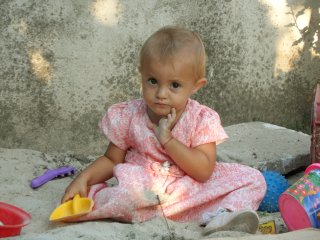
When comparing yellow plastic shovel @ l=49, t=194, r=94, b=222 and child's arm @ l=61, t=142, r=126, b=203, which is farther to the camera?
child's arm @ l=61, t=142, r=126, b=203

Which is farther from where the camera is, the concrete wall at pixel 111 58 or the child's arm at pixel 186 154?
the concrete wall at pixel 111 58

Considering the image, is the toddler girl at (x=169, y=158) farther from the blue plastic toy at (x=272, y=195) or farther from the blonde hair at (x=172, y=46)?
the blue plastic toy at (x=272, y=195)

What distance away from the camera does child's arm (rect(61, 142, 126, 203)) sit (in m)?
1.74

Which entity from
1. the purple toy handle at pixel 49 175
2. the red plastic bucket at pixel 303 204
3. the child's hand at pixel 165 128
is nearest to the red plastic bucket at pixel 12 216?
the purple toy handle at pixel 49 175

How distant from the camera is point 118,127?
6.11 feet

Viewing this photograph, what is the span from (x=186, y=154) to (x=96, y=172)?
54 cm

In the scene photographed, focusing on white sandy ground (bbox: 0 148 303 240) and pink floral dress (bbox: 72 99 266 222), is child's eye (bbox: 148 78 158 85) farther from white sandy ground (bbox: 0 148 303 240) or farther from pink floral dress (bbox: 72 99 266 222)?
white sandy ground (bbox: 0 148 303 240)

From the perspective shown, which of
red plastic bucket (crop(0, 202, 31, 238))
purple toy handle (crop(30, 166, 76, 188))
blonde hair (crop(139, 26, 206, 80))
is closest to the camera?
red plastic bucket (crop(0, 202, 31, 238))

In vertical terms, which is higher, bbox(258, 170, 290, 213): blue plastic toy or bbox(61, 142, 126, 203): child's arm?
bbox(61, 142, 126, 203): child's arm

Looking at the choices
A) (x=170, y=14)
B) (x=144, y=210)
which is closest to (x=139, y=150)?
(x=144, y=210)

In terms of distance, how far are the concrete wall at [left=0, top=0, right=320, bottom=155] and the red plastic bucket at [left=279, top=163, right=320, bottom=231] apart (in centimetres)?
164

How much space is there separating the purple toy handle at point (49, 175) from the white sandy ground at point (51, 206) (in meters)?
0.03

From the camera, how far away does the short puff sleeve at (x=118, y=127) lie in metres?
1.86

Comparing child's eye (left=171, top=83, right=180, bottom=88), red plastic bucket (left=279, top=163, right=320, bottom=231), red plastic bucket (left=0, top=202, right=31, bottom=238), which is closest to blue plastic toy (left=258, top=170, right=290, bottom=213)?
red plastic bucket (left=279, top=163, right=320, bottom=231)
